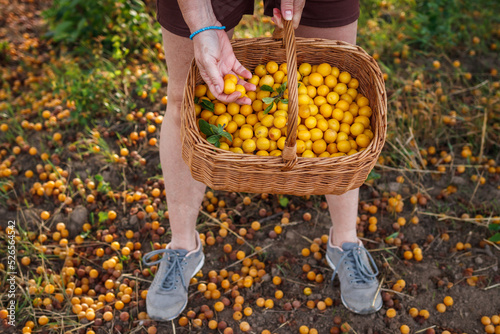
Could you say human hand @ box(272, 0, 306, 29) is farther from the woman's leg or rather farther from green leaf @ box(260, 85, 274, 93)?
the woman's leg

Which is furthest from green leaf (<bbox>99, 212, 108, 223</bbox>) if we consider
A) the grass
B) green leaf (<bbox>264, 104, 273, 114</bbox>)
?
green leaf (<bbox>264, 104, 273, 114</bbox>)

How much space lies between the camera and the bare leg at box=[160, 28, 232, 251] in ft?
6.18

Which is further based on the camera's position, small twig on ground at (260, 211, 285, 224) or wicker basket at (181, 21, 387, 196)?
small twig on ground at (260, 211, 285, 224)

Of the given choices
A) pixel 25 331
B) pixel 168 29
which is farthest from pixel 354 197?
pixel 25 331

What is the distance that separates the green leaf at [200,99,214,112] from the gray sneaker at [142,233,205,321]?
0.91m

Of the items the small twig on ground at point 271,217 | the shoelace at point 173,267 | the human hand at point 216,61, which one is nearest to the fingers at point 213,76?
the human hand at point 216,61

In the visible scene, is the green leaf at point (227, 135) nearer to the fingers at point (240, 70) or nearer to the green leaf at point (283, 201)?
the fingers at point (240, 70)

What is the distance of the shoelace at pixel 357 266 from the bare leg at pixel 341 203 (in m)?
0.07

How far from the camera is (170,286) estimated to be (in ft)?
7.64

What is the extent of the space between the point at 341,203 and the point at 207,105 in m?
0.86

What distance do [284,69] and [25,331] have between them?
192cm

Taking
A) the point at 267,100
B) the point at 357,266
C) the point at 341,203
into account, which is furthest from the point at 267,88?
the point at 357,266

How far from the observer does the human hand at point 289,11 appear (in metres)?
1.62

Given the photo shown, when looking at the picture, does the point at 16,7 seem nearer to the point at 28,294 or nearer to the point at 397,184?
the point at 28,294
